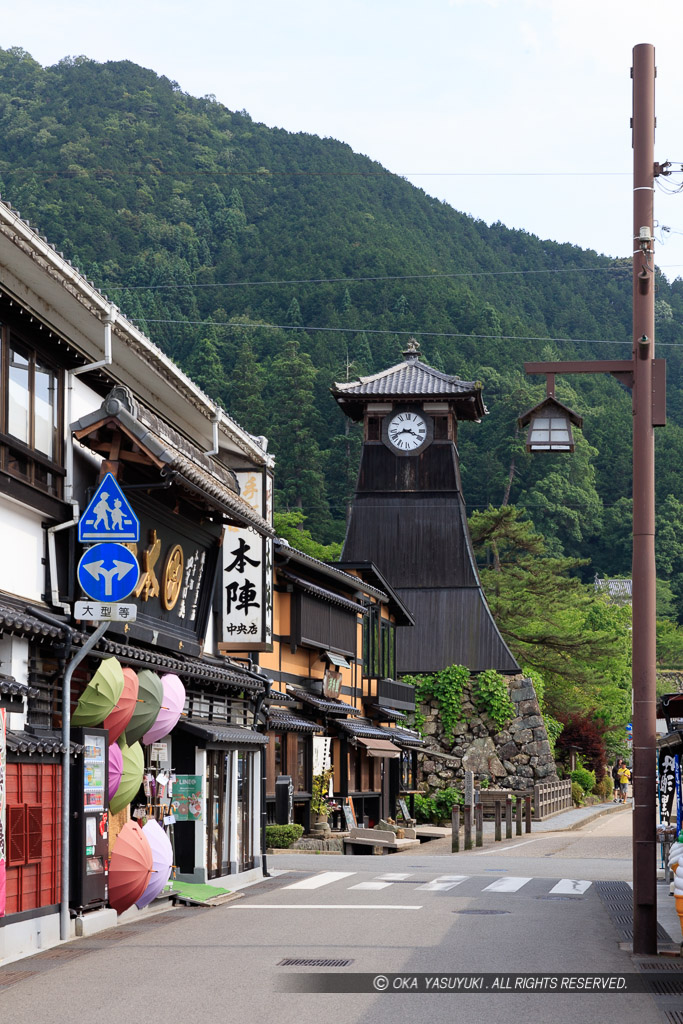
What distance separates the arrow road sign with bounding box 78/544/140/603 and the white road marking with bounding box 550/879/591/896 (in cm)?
905

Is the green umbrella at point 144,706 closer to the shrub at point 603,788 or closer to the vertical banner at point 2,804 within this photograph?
the vertical banner at point 2,804

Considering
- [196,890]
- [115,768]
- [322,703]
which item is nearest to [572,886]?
[196,890]

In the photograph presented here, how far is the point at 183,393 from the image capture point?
750 inches

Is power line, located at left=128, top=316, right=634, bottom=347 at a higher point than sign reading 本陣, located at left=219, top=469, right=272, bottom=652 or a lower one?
higher

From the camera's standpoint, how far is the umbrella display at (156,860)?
1544cm

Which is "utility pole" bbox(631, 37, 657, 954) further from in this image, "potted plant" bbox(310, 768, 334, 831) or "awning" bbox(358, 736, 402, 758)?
"awning" bbox(358, 736, 402, 758)

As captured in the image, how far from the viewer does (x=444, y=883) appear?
20.4 meters

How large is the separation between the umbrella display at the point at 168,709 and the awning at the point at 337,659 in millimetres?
20063

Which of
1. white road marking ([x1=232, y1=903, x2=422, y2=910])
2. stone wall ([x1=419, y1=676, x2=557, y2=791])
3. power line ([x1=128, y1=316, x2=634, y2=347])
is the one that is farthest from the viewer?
power line ([x1=128, y1=316, x2=634, y2=347])

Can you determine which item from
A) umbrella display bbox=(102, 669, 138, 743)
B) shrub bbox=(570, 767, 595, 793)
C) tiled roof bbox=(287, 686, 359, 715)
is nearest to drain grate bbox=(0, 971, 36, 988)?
umbrella display bbox=(102, 669, 138, 743)

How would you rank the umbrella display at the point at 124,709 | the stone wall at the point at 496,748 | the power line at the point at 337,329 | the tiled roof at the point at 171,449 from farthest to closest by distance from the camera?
the power line at the point at 337,329 → the stone wall at the point at 496,748 → the umbrella display at the point at 124,709 → the tiled roof at the point at 171,449

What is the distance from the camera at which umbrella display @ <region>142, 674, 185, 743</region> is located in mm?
16234

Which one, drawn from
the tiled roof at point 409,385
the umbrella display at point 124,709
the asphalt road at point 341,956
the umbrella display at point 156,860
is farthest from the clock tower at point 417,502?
the umbrella display at point 124,709

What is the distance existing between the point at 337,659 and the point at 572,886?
1782 centimetres
